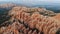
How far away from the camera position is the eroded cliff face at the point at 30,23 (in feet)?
23.8

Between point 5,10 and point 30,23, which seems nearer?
point 30,23

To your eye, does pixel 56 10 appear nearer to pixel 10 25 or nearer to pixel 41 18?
pixel 41 18

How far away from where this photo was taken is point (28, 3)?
326 inches

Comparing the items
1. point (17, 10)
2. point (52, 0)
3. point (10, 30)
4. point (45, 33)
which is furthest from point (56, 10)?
point (10, 30)

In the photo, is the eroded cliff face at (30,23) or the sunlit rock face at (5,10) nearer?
the eroded cliff face at (30,23)

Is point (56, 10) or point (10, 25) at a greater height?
point (56, 10)

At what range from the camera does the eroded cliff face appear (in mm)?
7250

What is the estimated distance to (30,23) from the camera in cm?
750

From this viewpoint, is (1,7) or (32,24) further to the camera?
(1,7)

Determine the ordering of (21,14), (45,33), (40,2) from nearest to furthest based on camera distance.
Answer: (45,33)
(21,14)
(40,2)

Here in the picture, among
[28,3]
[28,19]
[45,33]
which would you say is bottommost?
[45,33]

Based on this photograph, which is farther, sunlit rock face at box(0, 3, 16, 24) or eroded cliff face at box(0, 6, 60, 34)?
sunlit rock face at box(0, 3, 16, 24)

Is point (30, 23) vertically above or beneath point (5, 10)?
beneath

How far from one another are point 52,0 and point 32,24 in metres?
2.05
